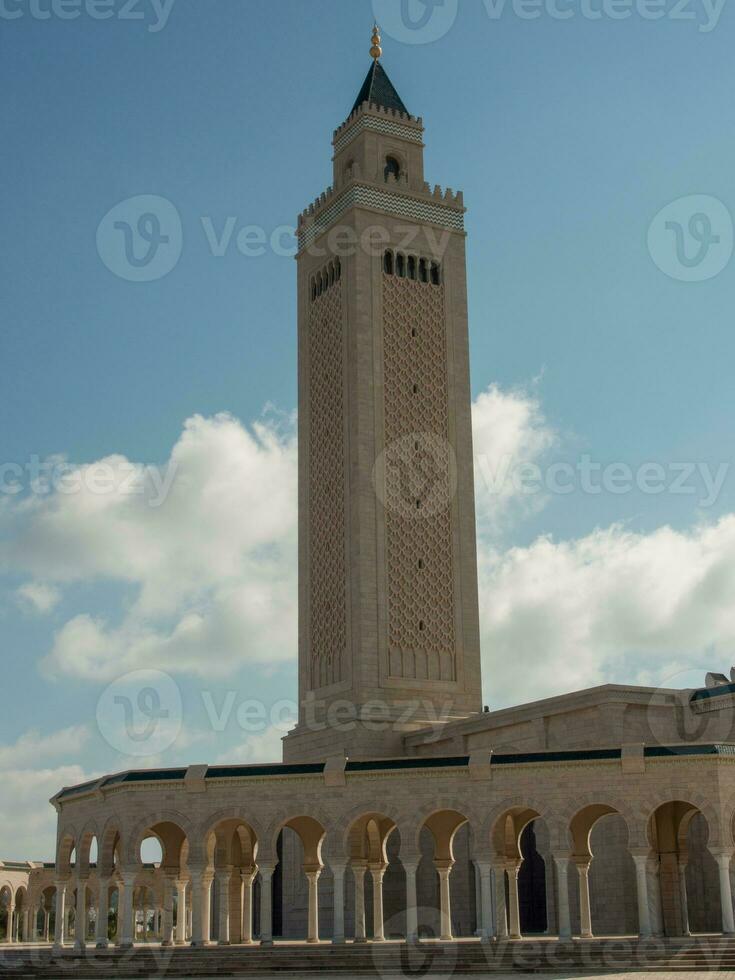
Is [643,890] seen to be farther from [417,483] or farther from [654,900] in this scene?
[417,483]

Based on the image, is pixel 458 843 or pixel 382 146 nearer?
pixel 458 843

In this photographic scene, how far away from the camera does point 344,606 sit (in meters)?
40.3

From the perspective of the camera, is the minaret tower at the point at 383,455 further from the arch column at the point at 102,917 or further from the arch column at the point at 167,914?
the arch column at the point at 102,917

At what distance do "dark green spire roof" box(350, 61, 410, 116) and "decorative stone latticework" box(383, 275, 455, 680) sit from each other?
7431 mm

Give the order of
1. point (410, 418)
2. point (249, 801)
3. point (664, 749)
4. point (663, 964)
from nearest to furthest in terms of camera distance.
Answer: point (663, 964)
point (664, 749)
point (249, 801)
point (410, 418)

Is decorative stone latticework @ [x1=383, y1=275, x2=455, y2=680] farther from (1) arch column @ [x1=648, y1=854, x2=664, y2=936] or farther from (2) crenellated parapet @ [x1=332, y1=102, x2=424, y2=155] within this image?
(1) arch column @ [x1=648, y1=854, x2=664, y2=936]

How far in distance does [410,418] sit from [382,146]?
10.3 m

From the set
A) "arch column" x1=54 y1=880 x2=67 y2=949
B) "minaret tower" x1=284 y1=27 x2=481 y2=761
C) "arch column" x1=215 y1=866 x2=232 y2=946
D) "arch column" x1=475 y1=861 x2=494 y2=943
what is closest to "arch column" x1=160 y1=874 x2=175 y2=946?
"arch column" x1=215 y1=866 x2=232 y2=946

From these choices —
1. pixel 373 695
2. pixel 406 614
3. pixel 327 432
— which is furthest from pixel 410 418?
pixel 373 695

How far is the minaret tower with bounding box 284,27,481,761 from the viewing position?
130 ft

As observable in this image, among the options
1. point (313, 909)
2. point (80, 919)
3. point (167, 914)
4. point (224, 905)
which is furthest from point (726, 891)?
point (80, 919)

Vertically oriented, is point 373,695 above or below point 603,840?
above

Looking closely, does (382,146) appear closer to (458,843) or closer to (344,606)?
(344,606)

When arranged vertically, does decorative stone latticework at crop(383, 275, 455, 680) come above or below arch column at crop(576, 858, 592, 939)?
above
